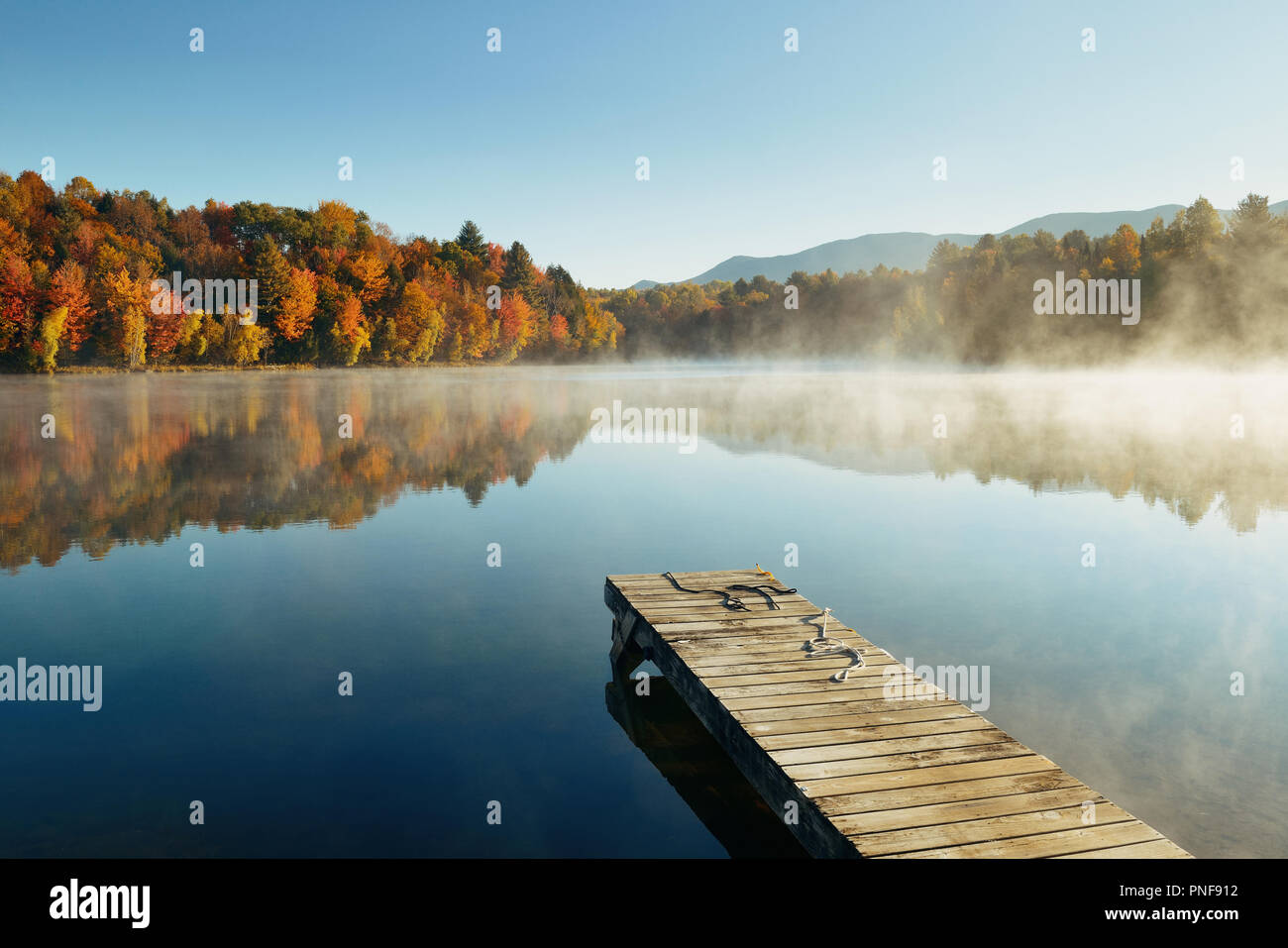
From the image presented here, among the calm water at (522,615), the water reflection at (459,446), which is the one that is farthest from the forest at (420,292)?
the calm water at (522,615)

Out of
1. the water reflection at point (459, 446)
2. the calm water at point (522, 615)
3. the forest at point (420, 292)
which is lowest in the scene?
the calm water at point (522, 615)

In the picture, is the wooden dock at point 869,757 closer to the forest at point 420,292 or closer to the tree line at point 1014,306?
the forest at point 420,292

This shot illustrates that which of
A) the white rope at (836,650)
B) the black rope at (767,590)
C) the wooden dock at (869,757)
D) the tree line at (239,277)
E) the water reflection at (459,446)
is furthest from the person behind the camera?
the tree line at (239,277)

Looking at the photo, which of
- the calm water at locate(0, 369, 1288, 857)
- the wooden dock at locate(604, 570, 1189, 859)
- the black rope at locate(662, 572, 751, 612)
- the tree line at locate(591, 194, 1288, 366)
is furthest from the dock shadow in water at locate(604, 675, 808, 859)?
the tree line at locate(591, 194, 1288, 366)

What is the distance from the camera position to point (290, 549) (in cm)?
1591

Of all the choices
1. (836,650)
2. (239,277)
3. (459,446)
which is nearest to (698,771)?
(836,650)

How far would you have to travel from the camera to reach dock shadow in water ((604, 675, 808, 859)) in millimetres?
6949

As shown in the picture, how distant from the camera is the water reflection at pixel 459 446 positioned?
1970 cm

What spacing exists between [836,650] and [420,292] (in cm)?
10478

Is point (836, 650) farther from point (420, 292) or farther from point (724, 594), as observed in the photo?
point (420, 292)

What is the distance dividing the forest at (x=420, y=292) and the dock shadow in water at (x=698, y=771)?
8218cm

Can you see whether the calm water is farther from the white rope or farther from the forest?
the forest
